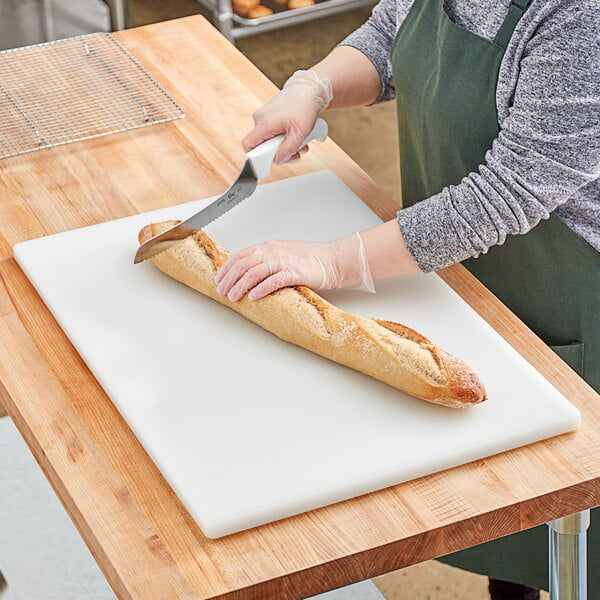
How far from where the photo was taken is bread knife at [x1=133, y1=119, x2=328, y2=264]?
130cm

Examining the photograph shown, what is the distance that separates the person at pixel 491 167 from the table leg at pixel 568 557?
0.65 ft

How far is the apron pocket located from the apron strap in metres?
0.37

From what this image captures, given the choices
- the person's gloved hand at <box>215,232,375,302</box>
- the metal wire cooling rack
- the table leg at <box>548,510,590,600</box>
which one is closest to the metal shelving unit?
the metal wire cooling rack

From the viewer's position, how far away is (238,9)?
11.3 feet

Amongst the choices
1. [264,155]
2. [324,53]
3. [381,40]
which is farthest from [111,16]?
[264,155]

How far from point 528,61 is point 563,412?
0.38 meters

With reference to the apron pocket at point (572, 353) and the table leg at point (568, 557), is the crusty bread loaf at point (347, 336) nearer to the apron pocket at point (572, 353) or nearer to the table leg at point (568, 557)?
the table leg at point (568, 557)

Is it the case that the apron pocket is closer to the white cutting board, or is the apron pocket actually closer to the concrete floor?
the white cutting board

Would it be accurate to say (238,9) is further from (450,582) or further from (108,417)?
(108,417)

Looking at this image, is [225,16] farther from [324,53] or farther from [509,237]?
[509,237]

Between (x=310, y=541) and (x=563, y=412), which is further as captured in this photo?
(x=563, y=412)

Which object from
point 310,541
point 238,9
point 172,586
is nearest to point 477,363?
point 310,541

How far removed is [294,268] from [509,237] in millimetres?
300

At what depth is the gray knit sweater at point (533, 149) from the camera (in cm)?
116
